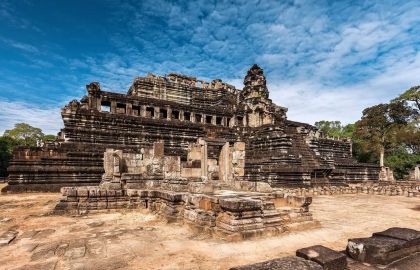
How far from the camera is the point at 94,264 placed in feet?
14.5

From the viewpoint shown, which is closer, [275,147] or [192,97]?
[275,147]

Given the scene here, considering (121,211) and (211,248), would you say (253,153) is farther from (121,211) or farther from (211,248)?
(211,248)

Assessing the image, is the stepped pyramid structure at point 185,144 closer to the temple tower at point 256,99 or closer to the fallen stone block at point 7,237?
the temple tower at point 256,99

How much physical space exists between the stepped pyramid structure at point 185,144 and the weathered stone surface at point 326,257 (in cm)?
721

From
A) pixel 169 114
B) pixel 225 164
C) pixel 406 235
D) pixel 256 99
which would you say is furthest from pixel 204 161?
pixel 256 99

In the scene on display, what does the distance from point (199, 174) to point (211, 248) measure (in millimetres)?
8311

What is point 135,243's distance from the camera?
221 inches

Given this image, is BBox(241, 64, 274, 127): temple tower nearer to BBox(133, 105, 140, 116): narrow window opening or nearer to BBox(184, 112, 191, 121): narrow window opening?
BBox(184, 112, 191, 121): narrow window opening

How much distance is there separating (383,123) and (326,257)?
41569mm

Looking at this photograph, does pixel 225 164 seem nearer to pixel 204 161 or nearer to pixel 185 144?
pixel 204 161

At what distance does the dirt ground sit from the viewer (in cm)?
457

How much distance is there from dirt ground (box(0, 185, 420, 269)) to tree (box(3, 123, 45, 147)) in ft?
158

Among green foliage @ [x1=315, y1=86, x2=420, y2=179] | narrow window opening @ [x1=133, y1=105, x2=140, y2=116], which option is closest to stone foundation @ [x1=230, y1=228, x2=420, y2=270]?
narrow window opening @ [x1=133, y1=105, x2=140, y2=116]

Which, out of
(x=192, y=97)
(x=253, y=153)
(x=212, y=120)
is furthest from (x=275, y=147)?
(x=192, y=97)
